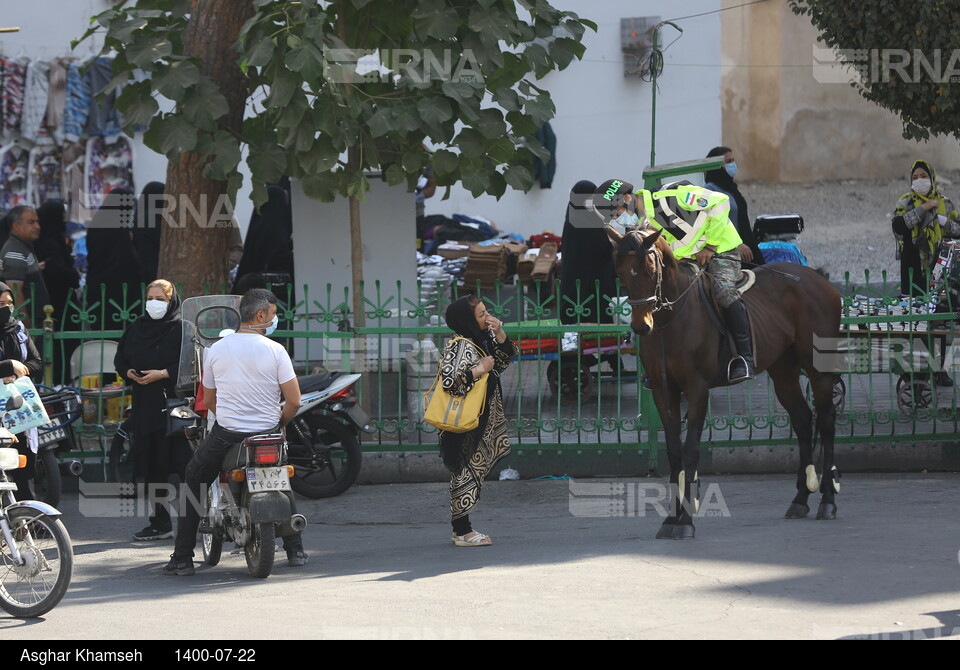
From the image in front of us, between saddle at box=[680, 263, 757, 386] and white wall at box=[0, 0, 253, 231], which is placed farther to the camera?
white wall at box=[0, 0, 253, 231]

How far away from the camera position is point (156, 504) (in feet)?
30.3

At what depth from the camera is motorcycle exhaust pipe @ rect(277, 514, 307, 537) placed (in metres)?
7.79

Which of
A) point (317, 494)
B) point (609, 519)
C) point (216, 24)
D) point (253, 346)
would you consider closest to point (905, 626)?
point (609, 519)

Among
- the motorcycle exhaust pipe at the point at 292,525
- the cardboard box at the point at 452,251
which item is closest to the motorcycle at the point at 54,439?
the motorcycle exhaust pipe at the point at 292,525

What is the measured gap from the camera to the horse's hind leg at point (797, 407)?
9359 millimetres

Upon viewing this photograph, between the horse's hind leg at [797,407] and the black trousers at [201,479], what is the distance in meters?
3.59

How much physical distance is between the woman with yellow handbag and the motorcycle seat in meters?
1.68

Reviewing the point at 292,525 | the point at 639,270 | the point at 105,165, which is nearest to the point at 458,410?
the point at 292,525

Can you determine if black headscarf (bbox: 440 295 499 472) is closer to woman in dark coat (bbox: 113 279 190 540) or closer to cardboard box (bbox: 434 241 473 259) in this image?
woman in dark coat (bbox: 113 279 190 540)

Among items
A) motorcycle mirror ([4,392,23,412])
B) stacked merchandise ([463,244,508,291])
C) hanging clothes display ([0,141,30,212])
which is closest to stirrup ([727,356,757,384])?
motorcycle mirror ([4,392,23,412])

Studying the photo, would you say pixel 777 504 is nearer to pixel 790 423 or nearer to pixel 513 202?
pixel 790 423

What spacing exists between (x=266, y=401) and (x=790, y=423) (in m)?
4.40

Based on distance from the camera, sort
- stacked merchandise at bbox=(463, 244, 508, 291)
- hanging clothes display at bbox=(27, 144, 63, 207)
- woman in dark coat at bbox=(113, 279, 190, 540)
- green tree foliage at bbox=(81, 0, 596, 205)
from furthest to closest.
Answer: hanging clothes display at bbox=(27, 144, 63, 207) < stacked merchandise at bbox=(463, 244, 508, 291) < green tree foliage at bbox=(81, 0, 596, 205) < woman in dark coat at bbox=(113, 279, 190, 540)

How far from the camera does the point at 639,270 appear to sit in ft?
28.0
